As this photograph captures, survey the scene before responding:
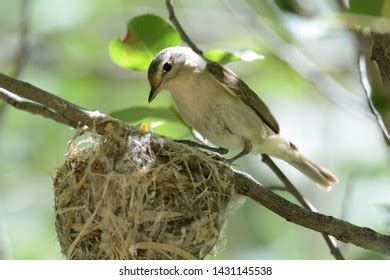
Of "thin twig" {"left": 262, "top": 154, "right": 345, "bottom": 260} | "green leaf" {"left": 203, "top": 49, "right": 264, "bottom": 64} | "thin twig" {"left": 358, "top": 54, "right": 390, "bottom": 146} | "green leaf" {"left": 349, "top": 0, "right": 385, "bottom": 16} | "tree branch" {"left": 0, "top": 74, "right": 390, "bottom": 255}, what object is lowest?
"thin twig" {"left": 262, "top": 154, "right": 345, "bottom": 260}

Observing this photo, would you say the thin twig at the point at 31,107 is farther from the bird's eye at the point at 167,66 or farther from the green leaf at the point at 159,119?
the bird's eye at the point at 167,66

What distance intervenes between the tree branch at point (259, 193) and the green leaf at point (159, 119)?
0.23 metres

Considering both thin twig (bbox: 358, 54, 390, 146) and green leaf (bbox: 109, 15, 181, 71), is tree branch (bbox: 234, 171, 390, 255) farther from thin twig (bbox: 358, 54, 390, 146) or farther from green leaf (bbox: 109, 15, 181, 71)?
green leaf (bbox: 109, 15, 181, 71)

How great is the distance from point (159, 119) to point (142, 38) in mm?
373

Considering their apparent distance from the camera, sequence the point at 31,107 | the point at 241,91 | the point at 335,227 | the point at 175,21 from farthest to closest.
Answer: the point at 241,91
the point at 175,21
the point at 31,107
the point at 335,227

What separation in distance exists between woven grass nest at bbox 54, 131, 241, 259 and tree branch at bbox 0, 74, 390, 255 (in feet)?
0.23

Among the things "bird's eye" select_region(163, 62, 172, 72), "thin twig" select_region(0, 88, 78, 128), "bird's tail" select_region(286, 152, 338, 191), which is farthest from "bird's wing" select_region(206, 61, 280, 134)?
"thin twig" select_region(0, 88, 78, 128)

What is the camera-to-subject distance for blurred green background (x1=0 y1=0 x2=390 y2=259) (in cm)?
444

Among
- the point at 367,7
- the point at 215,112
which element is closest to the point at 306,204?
the point at 215,112

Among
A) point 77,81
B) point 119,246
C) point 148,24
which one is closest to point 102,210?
point 119,246

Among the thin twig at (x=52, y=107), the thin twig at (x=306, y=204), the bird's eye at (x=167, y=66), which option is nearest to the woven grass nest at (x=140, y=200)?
the thin twig at (x=52, y=107)

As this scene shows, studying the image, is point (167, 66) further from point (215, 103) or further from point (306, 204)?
point (306, 204)

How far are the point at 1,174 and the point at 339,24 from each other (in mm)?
3344

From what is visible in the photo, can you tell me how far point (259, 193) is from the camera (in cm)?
273
